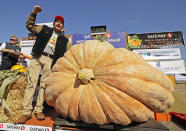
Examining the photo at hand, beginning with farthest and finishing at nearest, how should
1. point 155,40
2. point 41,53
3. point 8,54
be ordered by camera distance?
point 155,40 → point 8,54 → point 41,53

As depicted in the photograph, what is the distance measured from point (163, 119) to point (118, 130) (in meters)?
1.15

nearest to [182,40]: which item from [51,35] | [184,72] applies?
[184,72]

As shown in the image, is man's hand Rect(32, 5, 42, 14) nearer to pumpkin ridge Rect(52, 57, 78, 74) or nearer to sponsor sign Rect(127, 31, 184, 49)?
pumpkin ridge Rect(52, 57, 78, 74)

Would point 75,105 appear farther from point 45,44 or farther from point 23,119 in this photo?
point 45,44

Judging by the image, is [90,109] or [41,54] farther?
[41,54]

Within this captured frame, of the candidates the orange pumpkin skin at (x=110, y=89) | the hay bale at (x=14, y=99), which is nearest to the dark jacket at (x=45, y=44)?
the hay bale at (x=14, y=99)

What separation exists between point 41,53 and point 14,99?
0.90 m

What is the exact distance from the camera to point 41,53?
2197mm

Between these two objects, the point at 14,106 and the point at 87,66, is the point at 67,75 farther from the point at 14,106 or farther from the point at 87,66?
the point at 14,106

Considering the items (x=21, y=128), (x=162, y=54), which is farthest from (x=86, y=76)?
(x=162, y=54)

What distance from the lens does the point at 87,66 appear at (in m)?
1.45

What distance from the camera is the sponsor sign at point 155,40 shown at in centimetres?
970

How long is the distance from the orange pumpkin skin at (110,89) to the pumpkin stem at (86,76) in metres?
0.01

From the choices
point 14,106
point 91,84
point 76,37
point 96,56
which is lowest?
point 14,106
